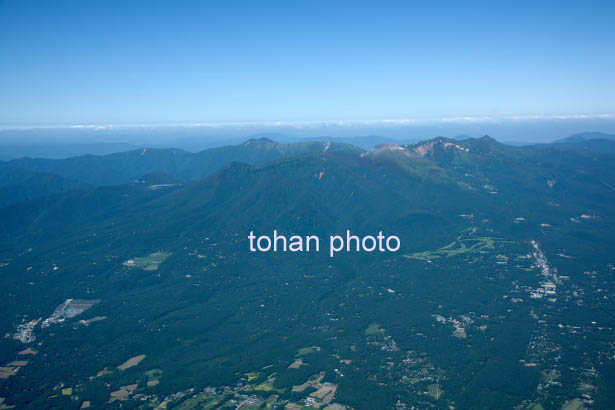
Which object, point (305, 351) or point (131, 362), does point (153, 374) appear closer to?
point (131, 362)

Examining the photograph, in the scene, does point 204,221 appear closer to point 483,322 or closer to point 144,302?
point 144,302

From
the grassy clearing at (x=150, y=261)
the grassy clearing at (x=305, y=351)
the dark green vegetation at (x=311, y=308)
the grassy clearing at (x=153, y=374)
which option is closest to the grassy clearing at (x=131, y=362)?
the dark green vegetation at (x=311, y=308)

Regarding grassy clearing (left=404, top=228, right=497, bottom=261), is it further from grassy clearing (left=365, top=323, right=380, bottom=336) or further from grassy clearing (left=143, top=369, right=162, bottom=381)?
grassy clearing (left=143, top=369, right=162, bottom=381)

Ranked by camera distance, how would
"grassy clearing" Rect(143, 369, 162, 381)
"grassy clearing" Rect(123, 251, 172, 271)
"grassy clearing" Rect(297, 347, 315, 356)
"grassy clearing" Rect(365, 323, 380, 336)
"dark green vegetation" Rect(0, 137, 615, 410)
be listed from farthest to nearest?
"grassy clearing" Rect(123, 251, 172, 271) → "grassy clearing" Rect(365, 323, 380, 336) → "grassy clearing" Rect(297, 347, 315, 356) → "grassy clearing" Rect(143, 369, 162, 381) → "dark green vegetation" Rect(0, 137, 615, 410)

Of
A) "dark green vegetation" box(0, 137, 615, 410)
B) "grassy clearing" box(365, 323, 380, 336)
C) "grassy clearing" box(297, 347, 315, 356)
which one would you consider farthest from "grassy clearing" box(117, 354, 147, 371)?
"grassy clearing" box(365, 323, 380, 336)

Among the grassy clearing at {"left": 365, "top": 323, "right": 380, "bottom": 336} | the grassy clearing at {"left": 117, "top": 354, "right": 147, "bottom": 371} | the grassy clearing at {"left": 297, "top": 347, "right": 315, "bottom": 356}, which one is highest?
the grassy clearing at {"left": 365, "top": 323, "right": 380, "bottom": 336}

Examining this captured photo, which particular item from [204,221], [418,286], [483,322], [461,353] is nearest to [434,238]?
[418,286]

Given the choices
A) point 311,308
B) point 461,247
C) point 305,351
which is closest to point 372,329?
point 305,351

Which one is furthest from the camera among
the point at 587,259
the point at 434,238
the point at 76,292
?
the point at 434,238
